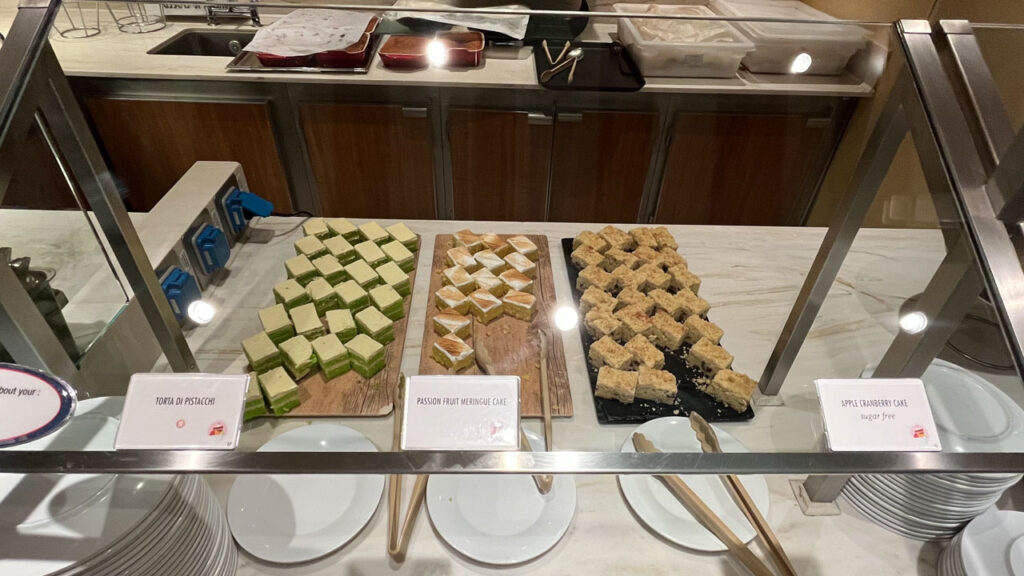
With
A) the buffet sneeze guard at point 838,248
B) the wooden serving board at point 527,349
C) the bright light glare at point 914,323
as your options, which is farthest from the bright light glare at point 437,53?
the bright light glare at point 914,323

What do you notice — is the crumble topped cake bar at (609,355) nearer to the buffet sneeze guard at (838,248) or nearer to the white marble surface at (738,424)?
the white marble surface at (738,424)

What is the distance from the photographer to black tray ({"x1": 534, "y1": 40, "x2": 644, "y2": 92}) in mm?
1645

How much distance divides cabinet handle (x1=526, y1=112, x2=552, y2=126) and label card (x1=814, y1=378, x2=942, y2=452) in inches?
56.5

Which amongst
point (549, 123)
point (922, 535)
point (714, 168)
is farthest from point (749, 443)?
point (714, 168)

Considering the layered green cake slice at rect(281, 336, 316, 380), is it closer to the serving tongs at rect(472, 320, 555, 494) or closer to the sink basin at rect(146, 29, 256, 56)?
the serving tongs at rect(472, 320, 555, 494)

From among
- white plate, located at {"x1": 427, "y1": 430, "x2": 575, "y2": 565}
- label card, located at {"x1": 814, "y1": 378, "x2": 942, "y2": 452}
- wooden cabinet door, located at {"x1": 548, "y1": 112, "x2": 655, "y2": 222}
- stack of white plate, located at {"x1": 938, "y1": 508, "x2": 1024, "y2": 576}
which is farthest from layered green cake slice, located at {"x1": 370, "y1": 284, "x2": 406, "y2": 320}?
wooden cabinet door, located at {"x1": 548, "y1": 112, "x2": 655, "y2": 222}

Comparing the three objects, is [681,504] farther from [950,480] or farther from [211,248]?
[211,248]

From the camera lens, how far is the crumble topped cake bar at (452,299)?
962 millimetres

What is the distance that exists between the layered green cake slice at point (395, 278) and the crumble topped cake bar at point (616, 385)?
39 cm

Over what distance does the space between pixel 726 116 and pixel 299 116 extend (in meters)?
1.39

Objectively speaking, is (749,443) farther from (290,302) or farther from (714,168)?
(714,168)

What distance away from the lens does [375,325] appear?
35.4 inches

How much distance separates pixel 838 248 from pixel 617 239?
476mm

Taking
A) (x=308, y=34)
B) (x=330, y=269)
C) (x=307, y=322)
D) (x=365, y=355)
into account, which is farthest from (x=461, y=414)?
(x=308, y=34)
